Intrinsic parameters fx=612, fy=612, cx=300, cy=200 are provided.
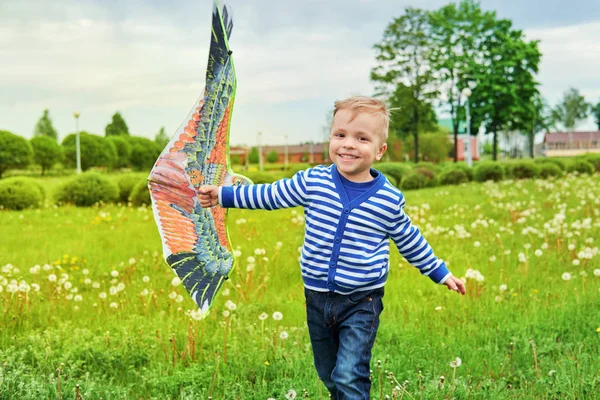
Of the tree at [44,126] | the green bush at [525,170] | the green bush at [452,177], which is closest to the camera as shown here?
the green bush at [452,177]

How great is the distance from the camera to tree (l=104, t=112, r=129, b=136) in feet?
218

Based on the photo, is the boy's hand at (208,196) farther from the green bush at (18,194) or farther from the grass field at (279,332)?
the green bush at (18,194)

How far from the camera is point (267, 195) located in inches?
126

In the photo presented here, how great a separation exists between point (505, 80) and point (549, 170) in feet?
71.8

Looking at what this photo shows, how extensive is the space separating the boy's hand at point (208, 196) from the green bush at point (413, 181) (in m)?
19.9

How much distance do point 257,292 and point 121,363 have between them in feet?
7.18

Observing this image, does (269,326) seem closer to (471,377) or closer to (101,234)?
(471,377)

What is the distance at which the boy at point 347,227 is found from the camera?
303cm

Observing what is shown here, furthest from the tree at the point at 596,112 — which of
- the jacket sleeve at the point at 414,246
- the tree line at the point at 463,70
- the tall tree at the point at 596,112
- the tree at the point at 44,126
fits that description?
the jacket sleeve at the point at 414,246

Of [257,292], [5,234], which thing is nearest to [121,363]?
[257,292]

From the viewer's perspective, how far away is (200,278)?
3.48 metres

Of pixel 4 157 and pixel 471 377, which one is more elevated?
pixel 4 157

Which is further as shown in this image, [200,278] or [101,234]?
[101,234]

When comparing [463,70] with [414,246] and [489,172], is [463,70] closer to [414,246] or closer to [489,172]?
[489,172]
